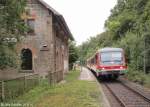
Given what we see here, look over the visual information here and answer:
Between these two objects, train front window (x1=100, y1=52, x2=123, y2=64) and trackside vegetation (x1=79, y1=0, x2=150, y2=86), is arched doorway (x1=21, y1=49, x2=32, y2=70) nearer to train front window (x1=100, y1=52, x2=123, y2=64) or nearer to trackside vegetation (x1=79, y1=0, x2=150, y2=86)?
train front window (x1=100, y1=52, x2=123, y2=64)

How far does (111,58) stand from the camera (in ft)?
118

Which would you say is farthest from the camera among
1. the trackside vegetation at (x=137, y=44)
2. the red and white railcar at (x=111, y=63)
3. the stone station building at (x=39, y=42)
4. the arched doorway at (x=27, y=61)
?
the trackside vegetation at (x=137, y=44)

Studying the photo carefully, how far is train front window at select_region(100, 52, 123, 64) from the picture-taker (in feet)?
117

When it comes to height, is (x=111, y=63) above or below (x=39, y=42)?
below

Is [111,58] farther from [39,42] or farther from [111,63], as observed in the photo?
[39,42]

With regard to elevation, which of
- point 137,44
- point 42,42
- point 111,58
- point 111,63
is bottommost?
point 111,63

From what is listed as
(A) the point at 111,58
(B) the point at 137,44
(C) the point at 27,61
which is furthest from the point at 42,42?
(B) the point at 137,44

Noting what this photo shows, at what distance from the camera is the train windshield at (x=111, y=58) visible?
3575cm

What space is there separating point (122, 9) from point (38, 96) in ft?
265

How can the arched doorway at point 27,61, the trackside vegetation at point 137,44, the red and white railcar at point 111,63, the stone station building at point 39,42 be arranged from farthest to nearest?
the trackside vegetation at point 137,44, the red and white railcar at point 111,63, the arched doorway at point 27,61, the stone station building at point 39,42

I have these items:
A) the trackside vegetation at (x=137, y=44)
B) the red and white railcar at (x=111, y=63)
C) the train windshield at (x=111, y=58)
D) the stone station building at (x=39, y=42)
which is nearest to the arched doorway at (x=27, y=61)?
the stone station building at (x=39, y=42)

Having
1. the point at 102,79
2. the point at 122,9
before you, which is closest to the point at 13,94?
the point at 102,79

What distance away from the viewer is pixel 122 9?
3851 inches

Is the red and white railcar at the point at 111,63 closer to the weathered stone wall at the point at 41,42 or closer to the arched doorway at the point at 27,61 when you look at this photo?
the weathered stone wall at the point at 41,42
